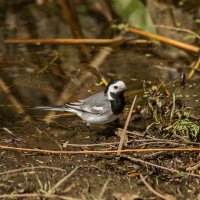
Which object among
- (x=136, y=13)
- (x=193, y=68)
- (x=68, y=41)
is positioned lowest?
(x=193, y=68)

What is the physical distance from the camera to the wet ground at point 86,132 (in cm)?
569

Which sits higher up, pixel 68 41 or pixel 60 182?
pixel 60 182

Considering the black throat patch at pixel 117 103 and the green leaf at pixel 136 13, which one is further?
the green leaf at pixel 136 13

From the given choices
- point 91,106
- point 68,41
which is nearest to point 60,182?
point 91,106

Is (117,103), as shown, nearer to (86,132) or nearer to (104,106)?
(104,106)

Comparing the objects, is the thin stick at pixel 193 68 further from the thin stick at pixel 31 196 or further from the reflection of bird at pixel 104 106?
the thin stick at pixel 31 196

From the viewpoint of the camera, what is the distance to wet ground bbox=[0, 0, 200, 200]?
5.69 metres

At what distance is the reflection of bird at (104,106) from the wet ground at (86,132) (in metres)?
0.23

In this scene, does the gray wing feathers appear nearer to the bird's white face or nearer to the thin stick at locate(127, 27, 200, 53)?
the bird's white face

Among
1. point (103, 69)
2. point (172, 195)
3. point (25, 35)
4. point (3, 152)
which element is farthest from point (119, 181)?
point (25, 35)

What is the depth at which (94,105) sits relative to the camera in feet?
23.3

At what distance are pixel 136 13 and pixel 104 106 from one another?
10.9ft

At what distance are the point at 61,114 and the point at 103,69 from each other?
1825 mm

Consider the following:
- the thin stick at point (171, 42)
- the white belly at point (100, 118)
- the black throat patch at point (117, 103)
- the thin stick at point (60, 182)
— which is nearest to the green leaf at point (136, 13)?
the thin stick at point (171, 42)
